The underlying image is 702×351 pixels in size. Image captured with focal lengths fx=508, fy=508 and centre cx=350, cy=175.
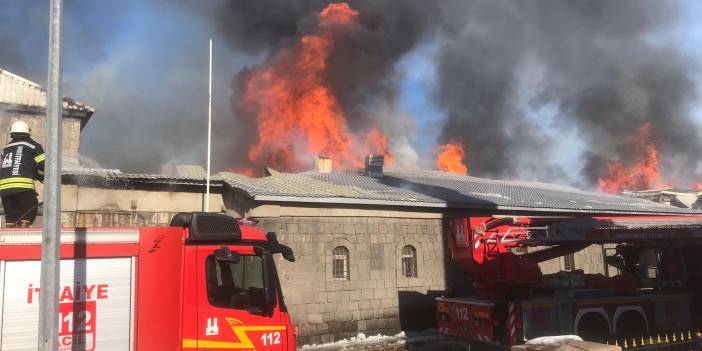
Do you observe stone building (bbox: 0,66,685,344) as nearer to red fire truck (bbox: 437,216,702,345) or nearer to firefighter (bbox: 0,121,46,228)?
red fire truck (bbox: 437,216,702,345)

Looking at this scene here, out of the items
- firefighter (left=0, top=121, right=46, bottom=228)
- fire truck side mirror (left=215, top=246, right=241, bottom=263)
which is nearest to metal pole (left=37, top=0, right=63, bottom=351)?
fire truck side mirror (left=215, top=246, right=241, bottom=263)

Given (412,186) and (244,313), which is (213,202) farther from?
(244,313)

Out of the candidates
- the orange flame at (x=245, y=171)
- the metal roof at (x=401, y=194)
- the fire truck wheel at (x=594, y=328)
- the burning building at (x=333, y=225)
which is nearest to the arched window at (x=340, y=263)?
the burning building at (x=333, y=225)

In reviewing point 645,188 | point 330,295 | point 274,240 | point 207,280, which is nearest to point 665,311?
point 330,295

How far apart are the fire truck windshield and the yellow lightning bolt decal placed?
19 cm

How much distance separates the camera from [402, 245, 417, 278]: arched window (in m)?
15.1

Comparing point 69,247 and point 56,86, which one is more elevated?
point 56,86

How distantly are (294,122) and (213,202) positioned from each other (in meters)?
14.5

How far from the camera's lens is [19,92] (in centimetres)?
1945

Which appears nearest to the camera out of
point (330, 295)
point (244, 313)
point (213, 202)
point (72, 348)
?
point (72, 348)

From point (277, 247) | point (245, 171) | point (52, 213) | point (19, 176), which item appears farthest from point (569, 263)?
point (245, 171)

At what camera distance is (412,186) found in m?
17.8

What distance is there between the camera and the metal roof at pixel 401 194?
13633mm

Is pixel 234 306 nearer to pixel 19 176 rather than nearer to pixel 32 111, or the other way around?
pixel 19 176
